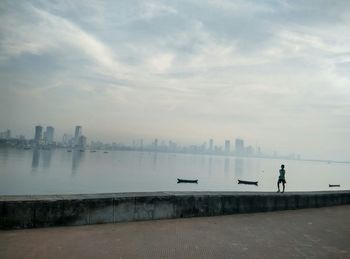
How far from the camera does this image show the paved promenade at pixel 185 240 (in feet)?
17.7

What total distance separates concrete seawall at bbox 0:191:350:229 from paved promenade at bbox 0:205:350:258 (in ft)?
0.91

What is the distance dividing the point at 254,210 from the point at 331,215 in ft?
8.96

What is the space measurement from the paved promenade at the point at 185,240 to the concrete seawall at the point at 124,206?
277mm

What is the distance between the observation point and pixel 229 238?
6637mm

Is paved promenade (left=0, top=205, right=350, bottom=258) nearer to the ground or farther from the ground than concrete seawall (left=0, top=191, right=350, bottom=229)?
nearer to the ground

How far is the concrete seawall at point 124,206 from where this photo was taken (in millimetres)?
6597

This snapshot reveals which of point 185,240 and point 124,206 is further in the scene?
point 124,206

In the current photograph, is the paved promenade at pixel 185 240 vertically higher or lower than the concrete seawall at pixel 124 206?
lower

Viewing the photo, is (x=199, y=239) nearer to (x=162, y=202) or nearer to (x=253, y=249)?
(x=253, y=249)

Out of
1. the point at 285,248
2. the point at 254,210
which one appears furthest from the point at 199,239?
the point at 254,210

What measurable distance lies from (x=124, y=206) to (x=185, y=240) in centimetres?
208

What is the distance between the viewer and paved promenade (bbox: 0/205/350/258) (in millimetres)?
5395

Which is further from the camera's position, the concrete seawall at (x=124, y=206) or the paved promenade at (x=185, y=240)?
the concrete seawall at (x=124, y=206)

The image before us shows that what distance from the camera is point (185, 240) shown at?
632cm
